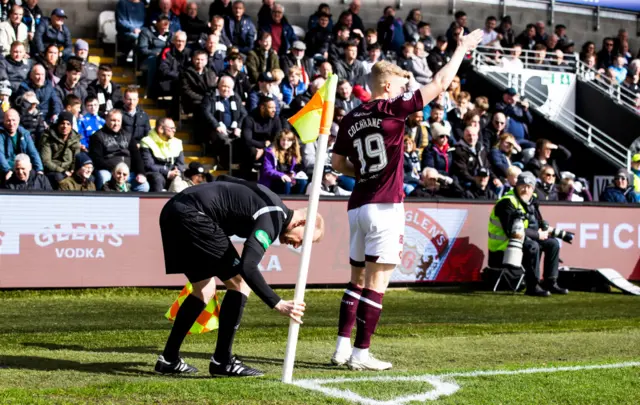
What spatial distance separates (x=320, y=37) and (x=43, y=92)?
7.30 meters

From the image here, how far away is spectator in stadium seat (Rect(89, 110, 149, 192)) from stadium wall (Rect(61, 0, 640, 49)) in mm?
5933

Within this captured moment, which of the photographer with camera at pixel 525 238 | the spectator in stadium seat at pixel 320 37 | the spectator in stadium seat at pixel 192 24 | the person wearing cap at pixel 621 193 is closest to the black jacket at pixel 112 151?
the spectator in stadium seat at pixel 192 24

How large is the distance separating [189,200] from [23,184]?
266 inches

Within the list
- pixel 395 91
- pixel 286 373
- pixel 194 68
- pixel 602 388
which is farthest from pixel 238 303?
pixel 194 68

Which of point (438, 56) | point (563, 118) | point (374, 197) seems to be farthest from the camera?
point (563, 118)

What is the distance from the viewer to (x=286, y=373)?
6562 mm

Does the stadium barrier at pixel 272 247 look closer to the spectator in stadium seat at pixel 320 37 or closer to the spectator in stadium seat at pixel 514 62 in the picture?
the spectator in stadium seat at pixel 320 37

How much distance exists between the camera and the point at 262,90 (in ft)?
57.7

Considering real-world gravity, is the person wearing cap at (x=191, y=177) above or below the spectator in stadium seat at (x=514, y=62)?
below

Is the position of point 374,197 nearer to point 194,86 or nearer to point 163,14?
point 194,86

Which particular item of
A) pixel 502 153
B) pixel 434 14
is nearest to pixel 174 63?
pixel 502 153

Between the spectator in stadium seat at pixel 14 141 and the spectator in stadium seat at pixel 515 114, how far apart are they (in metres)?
10.8

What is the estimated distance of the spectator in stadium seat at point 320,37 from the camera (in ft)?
67.2

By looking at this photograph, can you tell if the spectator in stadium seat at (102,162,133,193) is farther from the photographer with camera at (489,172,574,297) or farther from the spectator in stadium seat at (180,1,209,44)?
the spectator in stadium seat at (180,1,209,44)
